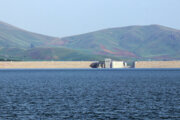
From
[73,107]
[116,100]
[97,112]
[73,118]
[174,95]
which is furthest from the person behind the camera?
[174,95]

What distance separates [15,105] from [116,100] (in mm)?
15483

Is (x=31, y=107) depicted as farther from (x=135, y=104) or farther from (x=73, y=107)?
(x=135, y=104)

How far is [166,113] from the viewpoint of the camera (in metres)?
51.6

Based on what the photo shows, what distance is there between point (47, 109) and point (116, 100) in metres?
13.4

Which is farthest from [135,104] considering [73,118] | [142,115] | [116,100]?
[73,118]

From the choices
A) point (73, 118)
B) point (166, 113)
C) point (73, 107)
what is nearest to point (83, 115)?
point (73, 118)

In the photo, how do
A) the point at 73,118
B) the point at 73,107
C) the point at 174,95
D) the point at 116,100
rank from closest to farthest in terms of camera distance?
the point at 73,118
the point at 73,107
the point at 116,100
the point at 174,95

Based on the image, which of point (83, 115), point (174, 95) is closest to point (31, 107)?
point (83, 115)

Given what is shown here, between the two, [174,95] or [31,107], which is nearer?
[31,107]

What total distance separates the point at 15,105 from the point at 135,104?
17.0m

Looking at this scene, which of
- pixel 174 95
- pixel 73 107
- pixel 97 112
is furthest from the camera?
pixel 174 95

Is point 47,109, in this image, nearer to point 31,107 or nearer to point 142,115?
point 31,107

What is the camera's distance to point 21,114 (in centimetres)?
5178

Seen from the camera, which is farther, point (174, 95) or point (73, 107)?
point (174, 95)
